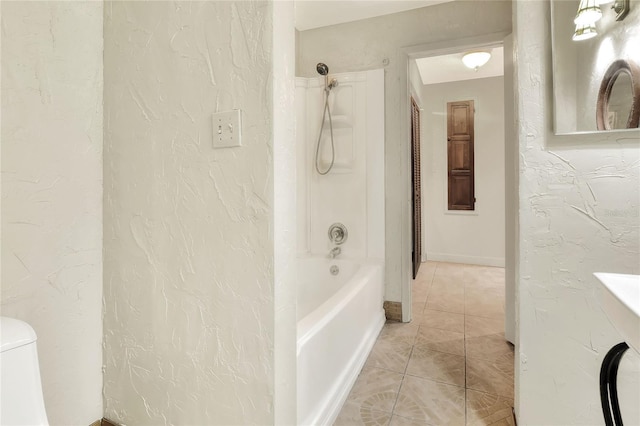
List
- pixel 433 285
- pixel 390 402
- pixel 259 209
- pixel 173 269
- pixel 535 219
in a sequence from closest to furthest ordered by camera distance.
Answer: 1. pixel 259 209
2. pixel 173 269
3. pixel 535 219
4. pixel 390 402
5. pixel 433 285

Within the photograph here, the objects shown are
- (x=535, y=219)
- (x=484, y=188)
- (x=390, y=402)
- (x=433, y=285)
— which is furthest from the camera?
(x=484, y=188)

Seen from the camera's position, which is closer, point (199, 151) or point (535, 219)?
point (199, 151)

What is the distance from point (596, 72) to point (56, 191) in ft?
6.37

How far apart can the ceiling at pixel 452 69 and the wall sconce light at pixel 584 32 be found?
2.50 meters

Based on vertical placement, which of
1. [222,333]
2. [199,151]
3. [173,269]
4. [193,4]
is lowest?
[222,333]

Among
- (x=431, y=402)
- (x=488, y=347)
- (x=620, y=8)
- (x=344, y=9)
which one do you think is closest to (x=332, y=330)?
(x=431, y=402)

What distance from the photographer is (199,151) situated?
101 cm

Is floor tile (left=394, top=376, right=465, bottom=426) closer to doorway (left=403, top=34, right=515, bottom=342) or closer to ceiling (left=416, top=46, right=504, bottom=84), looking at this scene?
doorway (left=403, top=34, right=515, bottom=342)

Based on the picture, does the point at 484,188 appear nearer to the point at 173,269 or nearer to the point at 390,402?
the point at 390,402

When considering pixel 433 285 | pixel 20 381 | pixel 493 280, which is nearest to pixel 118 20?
pixel 20 381

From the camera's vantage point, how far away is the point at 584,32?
115 centimetres

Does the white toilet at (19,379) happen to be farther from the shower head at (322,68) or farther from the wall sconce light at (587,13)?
the shower head at (322,68)

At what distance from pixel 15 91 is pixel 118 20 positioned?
434 mm

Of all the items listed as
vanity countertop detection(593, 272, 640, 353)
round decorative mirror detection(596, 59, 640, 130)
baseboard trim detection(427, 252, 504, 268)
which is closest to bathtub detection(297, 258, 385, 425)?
vanity countertop detection(593, 272, 640, 353)
